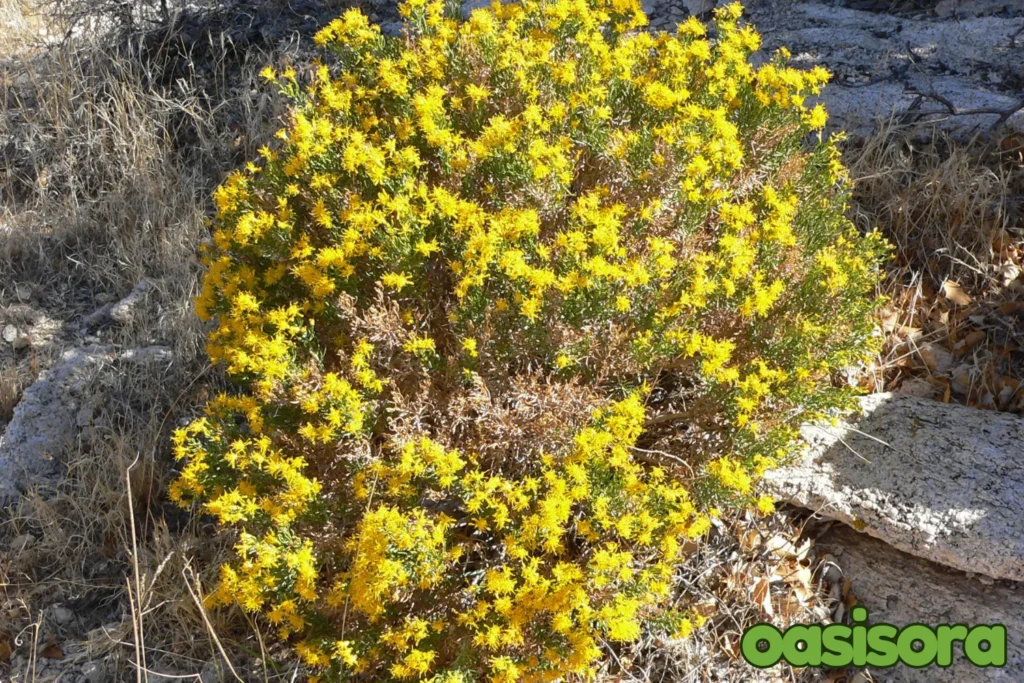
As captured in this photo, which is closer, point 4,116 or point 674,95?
point 674,95

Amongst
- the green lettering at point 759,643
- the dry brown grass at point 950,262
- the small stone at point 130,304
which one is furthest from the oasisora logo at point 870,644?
the small stone at point 130,304

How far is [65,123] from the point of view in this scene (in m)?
4.53

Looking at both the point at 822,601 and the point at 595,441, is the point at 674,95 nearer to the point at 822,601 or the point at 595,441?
the point at 595,441

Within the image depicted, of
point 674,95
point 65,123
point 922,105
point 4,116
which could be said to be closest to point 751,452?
point 674,95

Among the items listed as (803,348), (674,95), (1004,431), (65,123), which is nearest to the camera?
(803,348)

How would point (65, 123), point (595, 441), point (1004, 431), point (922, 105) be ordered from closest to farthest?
1. point (595, 441)
2. point (1004, 431)
3. point (922, 105)
4. point (65, 123)

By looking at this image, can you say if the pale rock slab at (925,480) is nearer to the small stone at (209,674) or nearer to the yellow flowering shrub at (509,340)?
the yellow flowering shrub at (509,340)

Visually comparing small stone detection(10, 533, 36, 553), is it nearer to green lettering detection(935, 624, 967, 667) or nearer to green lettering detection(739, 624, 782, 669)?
green lettering detection(739, 624, 782, 669)

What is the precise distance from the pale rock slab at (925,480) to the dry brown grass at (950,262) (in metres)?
0.25

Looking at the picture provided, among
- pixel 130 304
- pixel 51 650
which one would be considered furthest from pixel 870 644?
pixel 130 304

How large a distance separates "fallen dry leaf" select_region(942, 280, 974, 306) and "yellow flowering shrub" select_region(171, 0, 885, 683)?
97cm

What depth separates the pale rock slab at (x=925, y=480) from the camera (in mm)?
2625

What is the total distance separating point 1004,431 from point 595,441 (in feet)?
5.78

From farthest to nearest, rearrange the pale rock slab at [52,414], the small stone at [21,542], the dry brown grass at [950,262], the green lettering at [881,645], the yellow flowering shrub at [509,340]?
the dry brown grass at [950,262], the pale rock slab at [52,414], the small stone at [21,542], the green lettering at [881,645], the yellow flowering shrub at [509,340]
